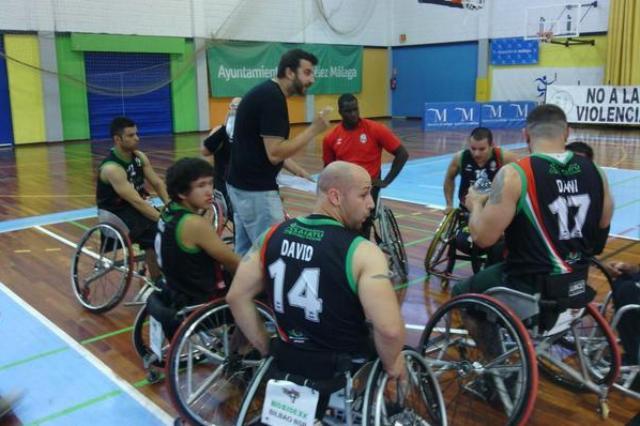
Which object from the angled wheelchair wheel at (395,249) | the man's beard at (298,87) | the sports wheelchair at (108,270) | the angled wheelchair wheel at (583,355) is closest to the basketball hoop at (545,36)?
the angled wheelchair wheel at (395,249)

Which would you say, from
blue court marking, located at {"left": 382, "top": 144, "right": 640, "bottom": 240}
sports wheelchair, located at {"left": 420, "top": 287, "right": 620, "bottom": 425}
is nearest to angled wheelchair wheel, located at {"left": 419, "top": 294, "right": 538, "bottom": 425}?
sports wheelchair, located at {"left": 420, "top": 287, "right": 620, "bottom": 425}

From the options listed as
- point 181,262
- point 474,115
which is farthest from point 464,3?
point 181,262

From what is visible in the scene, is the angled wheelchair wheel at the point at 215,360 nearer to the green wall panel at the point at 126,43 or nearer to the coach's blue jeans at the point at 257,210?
the coach's blue jeans at the point at 257,210

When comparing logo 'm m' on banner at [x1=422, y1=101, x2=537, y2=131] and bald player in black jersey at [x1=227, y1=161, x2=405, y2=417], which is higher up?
logo 'm m' on banner at [x1=422, y1=101, x2=537, y2=131]

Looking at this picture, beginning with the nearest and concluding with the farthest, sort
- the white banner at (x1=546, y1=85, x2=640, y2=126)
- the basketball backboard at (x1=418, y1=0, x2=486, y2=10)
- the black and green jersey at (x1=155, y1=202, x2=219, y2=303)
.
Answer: the black and green jersey at (x1=155, y1=202, x2=219, y2=303)
the white banner at (x1=546, y1=85, x2=640, y2=126)
the basketball backboard at (x1=418, y1=0, x2=486, y2=10)

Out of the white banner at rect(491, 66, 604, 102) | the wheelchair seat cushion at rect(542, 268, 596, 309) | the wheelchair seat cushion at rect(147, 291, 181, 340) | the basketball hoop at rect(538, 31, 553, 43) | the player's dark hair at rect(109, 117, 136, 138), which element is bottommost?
the wheelchair seat cushion at rect(147, 291, 181, 340)

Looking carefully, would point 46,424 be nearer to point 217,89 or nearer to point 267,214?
point 267,214

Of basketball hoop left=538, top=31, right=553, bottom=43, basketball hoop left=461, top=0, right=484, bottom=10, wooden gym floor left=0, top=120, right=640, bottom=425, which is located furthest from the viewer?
basketball hoop left=461, top=0, right=484, bottom=10

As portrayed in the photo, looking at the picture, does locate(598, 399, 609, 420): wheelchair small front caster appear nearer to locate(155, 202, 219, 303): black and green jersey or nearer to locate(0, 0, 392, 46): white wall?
locate(155, 202, 219, 303): black and green jersey

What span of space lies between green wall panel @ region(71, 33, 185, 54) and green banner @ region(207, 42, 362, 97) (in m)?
1.16

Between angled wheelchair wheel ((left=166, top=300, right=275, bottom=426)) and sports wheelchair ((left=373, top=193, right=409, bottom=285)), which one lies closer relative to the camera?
angled wheelchair wheel ((left=166, top=300, right=275, bottom=426))

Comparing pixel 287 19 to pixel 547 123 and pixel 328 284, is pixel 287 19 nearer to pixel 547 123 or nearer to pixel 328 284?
pixel 547 123

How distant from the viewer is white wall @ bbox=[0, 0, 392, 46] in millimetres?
13438

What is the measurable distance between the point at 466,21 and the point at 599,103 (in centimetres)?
564
